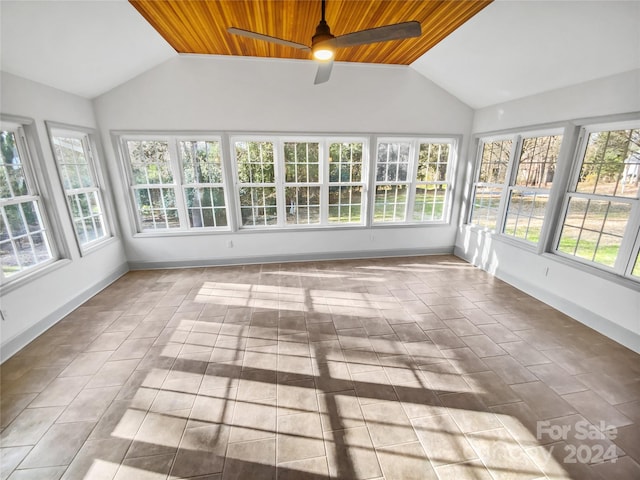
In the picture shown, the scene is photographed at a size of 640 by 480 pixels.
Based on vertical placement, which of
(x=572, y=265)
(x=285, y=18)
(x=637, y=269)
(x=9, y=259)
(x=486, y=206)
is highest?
(x=285, y=18)

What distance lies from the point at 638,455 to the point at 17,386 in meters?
4.56

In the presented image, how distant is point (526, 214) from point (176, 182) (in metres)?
5.29

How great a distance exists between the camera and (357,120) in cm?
439

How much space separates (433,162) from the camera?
16.1 feet

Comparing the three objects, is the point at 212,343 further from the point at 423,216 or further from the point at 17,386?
the point at 423,216

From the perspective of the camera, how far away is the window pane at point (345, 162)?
4.62 m

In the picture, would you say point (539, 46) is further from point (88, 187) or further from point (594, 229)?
point (88, 187)

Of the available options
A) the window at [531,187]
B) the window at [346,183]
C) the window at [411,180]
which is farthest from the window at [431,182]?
the window at [531,187]

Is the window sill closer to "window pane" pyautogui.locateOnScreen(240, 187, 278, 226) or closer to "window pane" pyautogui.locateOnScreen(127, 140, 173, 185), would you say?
"window pane" pyautogui.locateOnScreen(127, 140, 173, 185)

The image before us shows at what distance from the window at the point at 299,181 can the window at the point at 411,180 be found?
1.25ft

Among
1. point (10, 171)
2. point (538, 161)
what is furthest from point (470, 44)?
point (10, 171)

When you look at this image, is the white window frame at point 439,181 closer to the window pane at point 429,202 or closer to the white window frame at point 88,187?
the window pane at point 429,202

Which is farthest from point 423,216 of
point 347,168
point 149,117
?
point 149,117

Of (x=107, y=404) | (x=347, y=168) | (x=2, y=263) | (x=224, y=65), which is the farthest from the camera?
(x=347, y=168)
